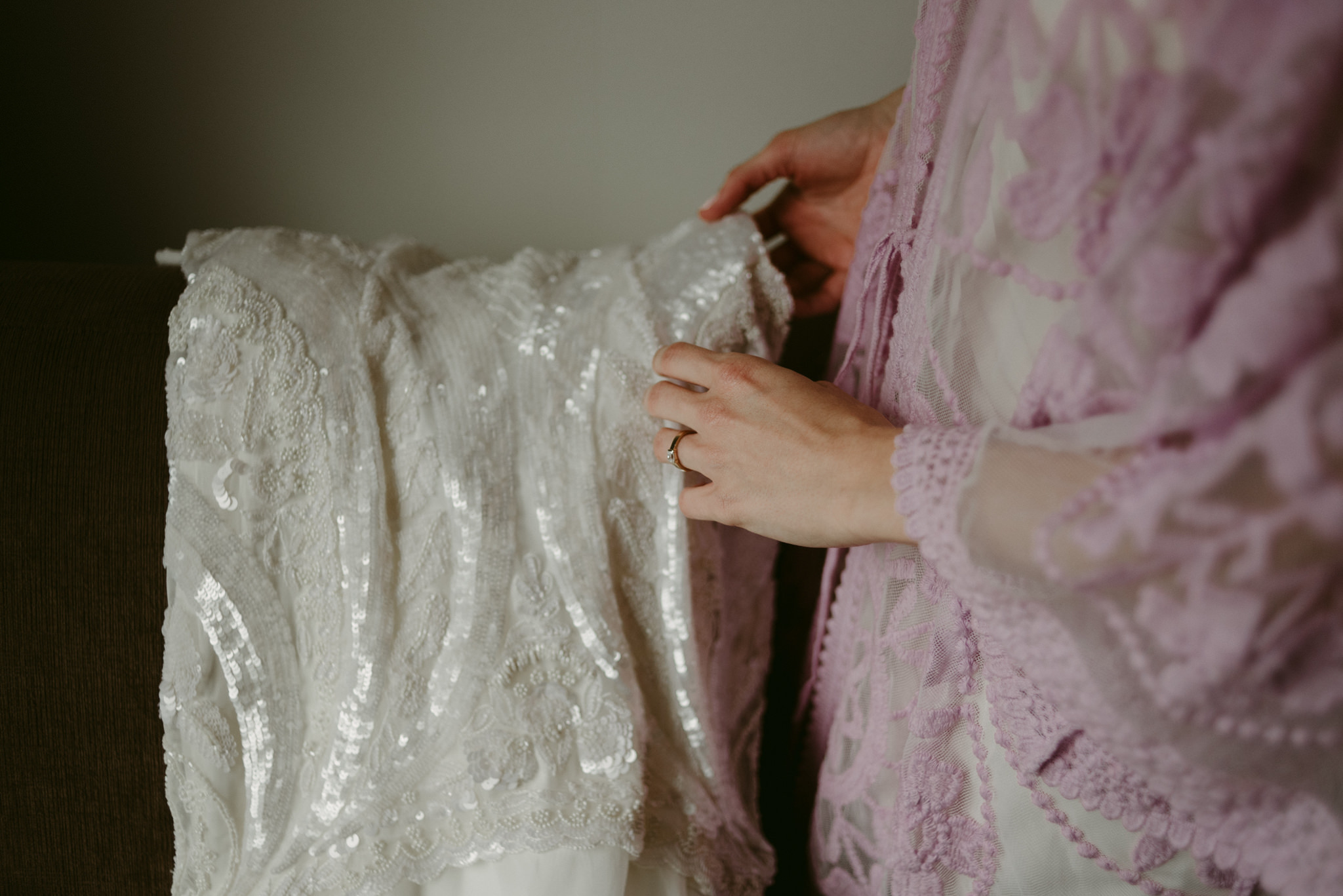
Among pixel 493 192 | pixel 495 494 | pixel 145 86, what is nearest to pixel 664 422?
pixel 495 494

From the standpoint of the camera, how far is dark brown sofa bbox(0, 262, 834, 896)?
61cm

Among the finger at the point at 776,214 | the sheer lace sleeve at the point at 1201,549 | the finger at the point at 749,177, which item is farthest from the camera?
the finger at the point at 776,214

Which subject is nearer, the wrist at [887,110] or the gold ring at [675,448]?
the gold ring at [675,448]

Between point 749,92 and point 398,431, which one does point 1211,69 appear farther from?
point 749,92

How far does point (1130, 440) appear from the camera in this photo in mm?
363

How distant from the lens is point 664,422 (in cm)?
62

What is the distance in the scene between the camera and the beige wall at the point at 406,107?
1042 millimetres

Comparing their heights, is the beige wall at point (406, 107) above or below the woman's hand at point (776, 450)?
above

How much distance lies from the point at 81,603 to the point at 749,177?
68cm

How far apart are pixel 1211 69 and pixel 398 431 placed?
521 millimetres

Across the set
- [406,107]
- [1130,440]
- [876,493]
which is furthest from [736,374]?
[406,107]

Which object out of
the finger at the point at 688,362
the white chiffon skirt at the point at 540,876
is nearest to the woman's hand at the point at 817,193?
the finger at the point at 688,362

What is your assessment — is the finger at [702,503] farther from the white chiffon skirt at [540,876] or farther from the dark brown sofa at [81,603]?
the dark brown sofa at [81,603]

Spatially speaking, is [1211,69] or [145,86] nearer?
[1211,69]
